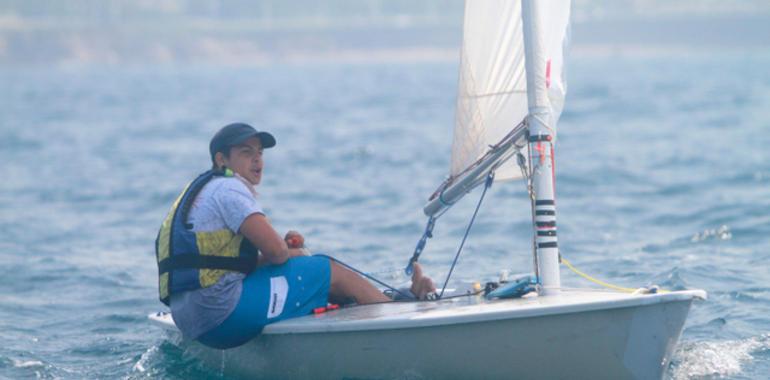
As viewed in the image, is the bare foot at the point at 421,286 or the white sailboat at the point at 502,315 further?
the bare foot at the point at 421,286

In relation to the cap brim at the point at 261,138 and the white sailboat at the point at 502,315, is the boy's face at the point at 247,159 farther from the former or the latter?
the white sailboat at the point at 502,315

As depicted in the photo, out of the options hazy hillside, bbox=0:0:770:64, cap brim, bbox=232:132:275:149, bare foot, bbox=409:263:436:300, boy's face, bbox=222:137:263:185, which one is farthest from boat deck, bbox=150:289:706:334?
hazy hillside, bbox=0:0:770:64

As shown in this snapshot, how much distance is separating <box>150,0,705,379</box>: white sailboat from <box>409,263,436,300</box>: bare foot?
0.12 m

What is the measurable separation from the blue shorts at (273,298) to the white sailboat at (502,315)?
8 centimetres

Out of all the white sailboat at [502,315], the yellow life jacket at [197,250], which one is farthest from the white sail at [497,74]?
the yellow life jacket at [197,250]

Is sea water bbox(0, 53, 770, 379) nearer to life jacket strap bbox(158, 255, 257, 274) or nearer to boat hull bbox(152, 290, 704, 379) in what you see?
life jacket strap bbox(158, 255, 257, 274)

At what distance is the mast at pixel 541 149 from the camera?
17.6 feet

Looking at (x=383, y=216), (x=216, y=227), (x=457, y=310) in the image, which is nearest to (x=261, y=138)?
(x=216, y=227)

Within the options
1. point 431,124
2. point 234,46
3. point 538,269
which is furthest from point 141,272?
point 234,46

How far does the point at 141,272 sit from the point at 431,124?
1823cm

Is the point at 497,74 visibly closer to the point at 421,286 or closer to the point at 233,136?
the point at 421,286

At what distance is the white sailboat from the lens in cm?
486

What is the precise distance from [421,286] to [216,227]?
1.13m

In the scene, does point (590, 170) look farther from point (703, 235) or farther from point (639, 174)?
point (703, 235)
